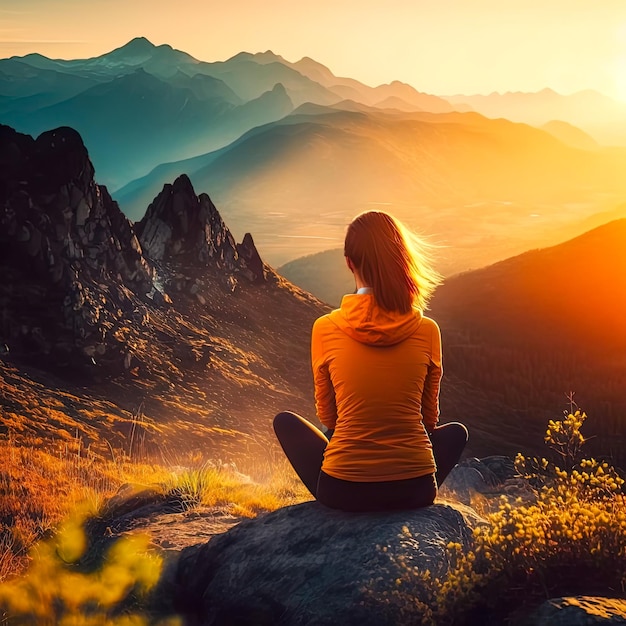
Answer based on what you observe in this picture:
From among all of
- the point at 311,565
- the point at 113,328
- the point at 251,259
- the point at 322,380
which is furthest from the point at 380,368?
the point at 251,259

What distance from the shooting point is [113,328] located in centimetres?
2736

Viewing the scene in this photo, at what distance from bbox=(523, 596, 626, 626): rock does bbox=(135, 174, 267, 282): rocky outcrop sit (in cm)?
3496

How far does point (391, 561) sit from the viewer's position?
4.75 meters

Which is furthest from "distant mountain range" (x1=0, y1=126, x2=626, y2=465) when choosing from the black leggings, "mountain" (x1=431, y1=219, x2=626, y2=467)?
"mountain" (x1=431, y1=219, x2=626, y2=467)

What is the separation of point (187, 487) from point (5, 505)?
7.11ft

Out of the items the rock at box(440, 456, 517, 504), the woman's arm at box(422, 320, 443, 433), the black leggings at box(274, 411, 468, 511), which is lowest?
the rock at box(440, 456, 517, 504)

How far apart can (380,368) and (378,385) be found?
0.13 metres

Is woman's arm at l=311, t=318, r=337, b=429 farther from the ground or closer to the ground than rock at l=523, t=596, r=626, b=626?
farther from the ground

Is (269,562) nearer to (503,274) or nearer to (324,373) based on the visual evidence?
(324,373)

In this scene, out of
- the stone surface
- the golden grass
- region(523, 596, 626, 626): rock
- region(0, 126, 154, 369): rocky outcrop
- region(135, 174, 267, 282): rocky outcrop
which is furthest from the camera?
region(135, 174, 267, 282): rocky outcrop

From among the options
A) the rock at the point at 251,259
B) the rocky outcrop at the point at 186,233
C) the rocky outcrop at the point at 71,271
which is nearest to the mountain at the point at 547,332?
the rock at the point at 251,259

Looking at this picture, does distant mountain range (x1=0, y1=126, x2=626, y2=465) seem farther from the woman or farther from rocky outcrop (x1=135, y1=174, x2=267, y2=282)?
the woman

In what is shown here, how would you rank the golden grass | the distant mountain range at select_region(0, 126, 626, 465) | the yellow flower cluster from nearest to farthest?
the yellow flower cluster < the golden grass < the distant mountain range at select_region(0, 126, 626, 465)

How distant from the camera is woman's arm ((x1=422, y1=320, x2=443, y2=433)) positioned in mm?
5297
